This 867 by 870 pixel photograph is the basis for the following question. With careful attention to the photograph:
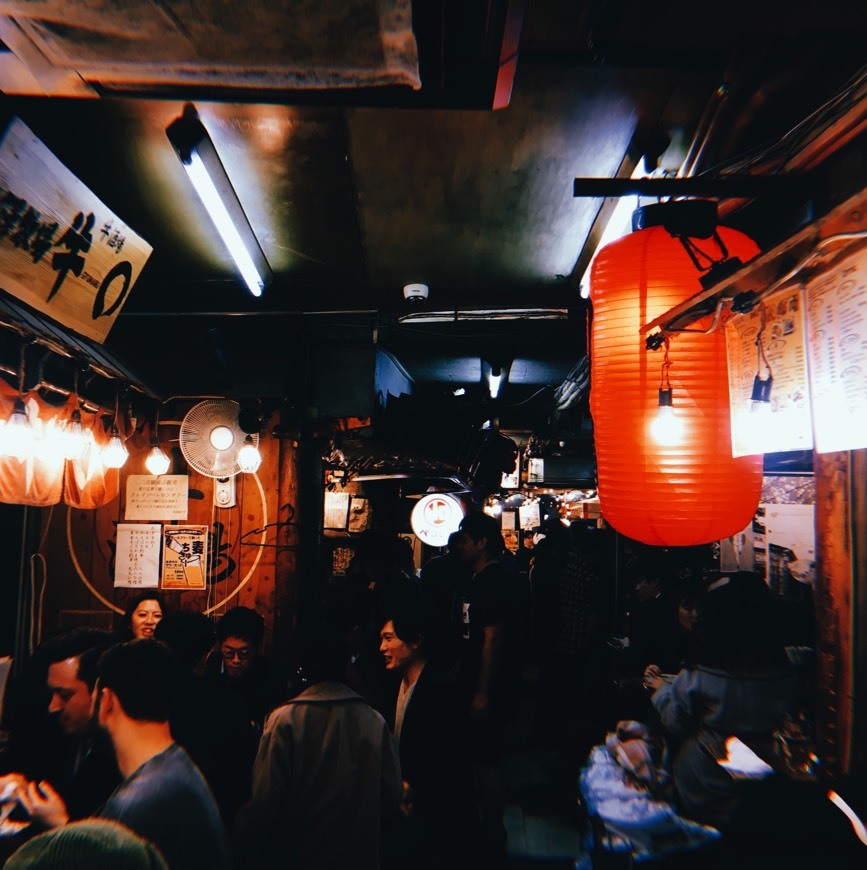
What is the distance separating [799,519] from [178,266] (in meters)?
9.26

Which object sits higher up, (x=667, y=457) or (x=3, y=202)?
(x=3, y=202)

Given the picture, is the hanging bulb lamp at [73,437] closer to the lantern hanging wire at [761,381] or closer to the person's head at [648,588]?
the lantern hanging wire at [761,381]

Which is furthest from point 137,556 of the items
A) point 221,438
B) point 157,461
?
point 221,438

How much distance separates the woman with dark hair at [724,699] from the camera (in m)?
4.34

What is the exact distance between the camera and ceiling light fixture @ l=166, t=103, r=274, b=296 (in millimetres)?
4430

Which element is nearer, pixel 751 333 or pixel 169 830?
pixel 169 830

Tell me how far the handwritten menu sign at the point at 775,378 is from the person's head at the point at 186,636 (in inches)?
210

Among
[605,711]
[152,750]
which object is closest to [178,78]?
[152,750]

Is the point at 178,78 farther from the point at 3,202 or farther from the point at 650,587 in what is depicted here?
the point at 650,587

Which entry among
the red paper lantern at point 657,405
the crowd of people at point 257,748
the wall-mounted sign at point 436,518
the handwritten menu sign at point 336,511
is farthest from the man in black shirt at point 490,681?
the handwritten menu sign at point 336,511

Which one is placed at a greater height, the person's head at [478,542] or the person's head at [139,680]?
the person's head at [478,542]

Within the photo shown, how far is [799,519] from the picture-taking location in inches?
295

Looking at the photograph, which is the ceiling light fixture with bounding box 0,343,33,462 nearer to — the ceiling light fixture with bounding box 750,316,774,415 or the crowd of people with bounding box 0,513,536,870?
the crowd of people with bounding box 0,513,536,870

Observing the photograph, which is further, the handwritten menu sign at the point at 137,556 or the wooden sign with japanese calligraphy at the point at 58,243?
the handwritten menu sign at the point at 137,556
